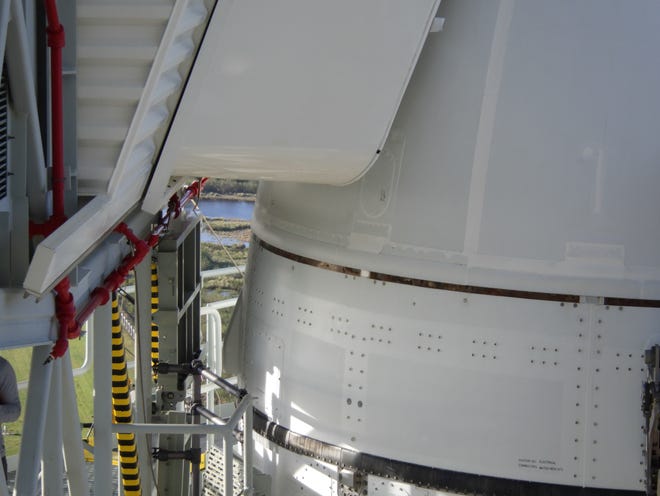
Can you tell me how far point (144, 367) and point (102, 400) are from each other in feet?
3.87

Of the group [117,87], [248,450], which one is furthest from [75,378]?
[117,87]

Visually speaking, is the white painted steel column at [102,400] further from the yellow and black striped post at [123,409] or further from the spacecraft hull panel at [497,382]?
the spacecraft hull panel at [497,382]

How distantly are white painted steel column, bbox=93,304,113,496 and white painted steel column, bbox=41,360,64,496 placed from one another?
0.85m

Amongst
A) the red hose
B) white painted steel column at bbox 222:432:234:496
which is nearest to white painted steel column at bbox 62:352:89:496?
the red hose

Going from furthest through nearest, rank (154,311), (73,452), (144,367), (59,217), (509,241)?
(154,311) → (144,367) → (509,241) → (73,452) → (59,217)

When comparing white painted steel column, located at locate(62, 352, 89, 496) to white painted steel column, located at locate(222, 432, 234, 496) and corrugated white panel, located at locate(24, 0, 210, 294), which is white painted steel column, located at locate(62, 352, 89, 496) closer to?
white painted steel column, located at locate(222, 432, 234, 496)

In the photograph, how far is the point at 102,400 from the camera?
5.16 m

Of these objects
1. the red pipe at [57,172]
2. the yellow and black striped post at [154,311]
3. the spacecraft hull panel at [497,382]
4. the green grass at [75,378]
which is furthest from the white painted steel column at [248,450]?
the green grass at [75,378]

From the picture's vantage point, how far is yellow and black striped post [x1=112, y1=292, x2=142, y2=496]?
5.66m

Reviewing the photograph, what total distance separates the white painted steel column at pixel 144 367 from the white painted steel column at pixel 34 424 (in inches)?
101

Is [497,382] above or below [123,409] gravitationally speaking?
above

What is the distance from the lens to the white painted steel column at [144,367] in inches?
246

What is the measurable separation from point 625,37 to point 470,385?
2.14m

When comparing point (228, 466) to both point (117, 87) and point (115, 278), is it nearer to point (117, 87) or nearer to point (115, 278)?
point (115, 278)
